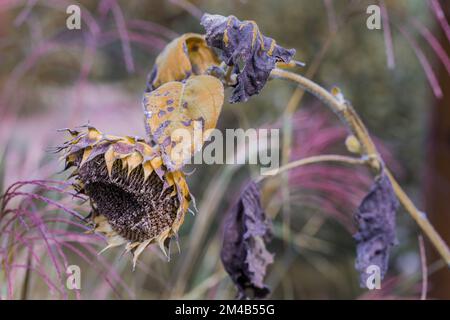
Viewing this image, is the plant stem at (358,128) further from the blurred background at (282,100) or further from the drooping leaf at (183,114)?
the blurred background at (282,100)

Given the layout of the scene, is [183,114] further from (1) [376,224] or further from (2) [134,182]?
(1) [376,224]

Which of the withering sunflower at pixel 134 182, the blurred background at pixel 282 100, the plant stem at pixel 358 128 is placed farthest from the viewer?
the blurred background at pixel 282 100

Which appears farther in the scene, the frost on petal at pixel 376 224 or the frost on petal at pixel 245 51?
the frost on petal at pixel 376 224

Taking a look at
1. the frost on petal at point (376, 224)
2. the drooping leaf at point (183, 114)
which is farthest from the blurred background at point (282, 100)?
the drooping leaf at point (183, 114)

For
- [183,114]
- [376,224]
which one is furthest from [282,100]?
[183,114]

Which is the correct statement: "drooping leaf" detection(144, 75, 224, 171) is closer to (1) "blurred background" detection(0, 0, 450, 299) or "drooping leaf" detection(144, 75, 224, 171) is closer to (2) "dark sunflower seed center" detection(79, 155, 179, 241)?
(2) "dark sunflower seed center" detection(79, 155, 179, 241)

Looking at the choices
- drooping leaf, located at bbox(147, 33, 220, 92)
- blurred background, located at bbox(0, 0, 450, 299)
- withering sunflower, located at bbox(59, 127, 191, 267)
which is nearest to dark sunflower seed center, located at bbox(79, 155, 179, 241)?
withering sunflower, located at bbox(59, 127, 191, 267)

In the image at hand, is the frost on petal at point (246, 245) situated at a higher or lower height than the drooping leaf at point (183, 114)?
lower
